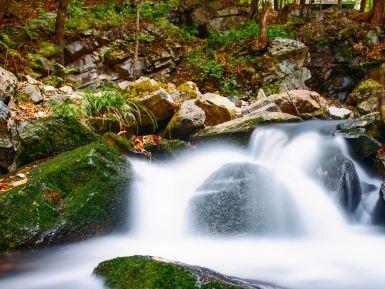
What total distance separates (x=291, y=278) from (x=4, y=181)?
3458 mm

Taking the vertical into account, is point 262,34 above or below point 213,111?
above

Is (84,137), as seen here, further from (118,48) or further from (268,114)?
(118,48)

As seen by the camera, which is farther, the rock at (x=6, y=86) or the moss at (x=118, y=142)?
the rock at (x=6, y=86)

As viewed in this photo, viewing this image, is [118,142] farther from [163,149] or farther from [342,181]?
[342,181]

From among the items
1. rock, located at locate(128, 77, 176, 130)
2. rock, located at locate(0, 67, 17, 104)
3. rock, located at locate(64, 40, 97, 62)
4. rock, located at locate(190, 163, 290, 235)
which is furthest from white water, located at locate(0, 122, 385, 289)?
rock, located at locate(64, 40, 97, 62)

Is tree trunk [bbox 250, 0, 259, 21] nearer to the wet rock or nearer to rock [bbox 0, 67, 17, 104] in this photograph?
rock [bbox 0, 67, 17, 104]

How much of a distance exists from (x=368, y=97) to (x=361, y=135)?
5055mm

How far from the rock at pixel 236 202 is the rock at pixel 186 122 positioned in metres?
2.12

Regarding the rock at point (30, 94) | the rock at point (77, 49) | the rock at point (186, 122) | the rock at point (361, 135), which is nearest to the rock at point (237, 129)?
the rock at point (186, 122)

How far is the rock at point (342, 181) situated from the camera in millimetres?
5789

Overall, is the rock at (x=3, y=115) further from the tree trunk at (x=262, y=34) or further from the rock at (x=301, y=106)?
the tree trunk at (x=262, y=34)

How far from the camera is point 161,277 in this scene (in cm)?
262

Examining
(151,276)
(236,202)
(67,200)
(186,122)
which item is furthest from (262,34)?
(151,276)

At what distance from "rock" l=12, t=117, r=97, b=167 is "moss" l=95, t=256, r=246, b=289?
9.13 feet
